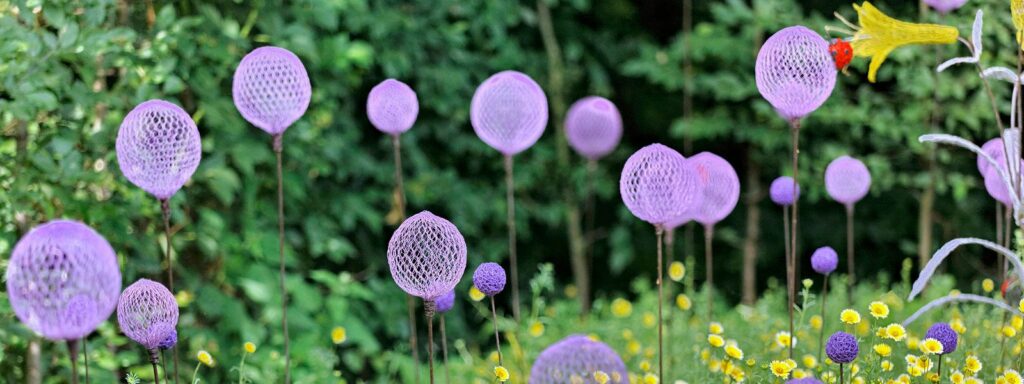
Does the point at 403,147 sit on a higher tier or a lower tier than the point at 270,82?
lower

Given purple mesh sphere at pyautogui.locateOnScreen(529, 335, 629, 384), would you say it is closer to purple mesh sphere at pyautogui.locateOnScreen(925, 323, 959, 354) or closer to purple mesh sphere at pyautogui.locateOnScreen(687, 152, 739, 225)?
purple mesh sphere at pyautogui.locateOnScreen(687, 152, 739, 225)

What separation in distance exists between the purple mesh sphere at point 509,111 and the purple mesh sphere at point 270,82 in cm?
44

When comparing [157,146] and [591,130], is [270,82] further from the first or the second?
[591,130]

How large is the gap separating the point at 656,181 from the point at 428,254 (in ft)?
1.20

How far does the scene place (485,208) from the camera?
344 centimetres

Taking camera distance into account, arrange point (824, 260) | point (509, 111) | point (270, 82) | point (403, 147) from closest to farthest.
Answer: point (270, 82)
point (824, 260)
point (509, 111)
point (403, 147)

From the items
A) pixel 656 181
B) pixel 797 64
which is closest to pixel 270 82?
pixel 656 181

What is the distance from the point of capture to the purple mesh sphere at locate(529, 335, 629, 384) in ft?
5.63

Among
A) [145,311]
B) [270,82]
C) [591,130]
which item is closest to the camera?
[145,311]

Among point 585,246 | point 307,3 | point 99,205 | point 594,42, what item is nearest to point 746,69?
point 594,42

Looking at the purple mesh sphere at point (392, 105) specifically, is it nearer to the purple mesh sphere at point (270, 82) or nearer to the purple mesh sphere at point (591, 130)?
the purple mesh sphere at point (270, 82)

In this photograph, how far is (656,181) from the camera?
61.3 inches

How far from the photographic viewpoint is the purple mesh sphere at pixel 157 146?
152cm

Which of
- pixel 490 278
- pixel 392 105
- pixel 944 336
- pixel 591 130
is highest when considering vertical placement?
pixel 392 105
